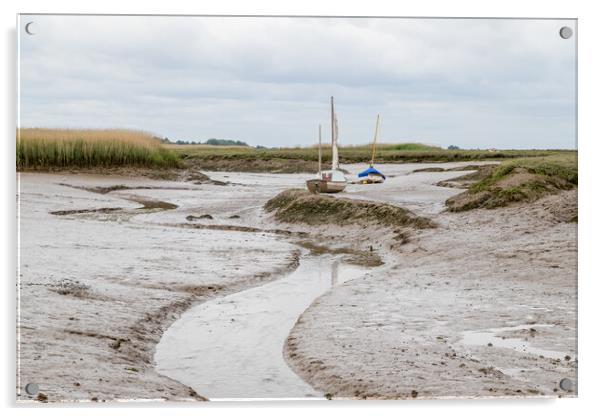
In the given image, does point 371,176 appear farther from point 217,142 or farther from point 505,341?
point 505,341

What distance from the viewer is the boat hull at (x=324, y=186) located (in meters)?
20.3

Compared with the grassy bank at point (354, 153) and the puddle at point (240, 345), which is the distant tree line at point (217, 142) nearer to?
the grassy bank at point (354, 153)

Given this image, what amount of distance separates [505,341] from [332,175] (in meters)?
8.36

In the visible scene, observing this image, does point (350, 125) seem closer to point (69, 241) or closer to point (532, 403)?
point (532, 403)

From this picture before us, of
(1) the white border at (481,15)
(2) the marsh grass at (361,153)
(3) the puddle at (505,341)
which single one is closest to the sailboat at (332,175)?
(2) the marsh grass at (361,153)

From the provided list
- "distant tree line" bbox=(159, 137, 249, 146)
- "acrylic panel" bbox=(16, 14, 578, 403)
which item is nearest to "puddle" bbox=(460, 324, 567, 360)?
"acrylic panel" bbox=(16, 14, 578, 403)

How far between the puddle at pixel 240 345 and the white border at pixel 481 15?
74.9 inches

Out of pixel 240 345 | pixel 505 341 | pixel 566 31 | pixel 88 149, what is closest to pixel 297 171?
pixel 88 149

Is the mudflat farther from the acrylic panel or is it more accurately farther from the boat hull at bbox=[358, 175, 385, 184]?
the boat hull at bbox=[358, 175, 385, 184]

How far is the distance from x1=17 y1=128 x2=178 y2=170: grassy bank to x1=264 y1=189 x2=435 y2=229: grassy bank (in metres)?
5.90

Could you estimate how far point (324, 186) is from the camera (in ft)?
69.3

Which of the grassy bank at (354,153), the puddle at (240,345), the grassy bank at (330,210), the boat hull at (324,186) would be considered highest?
the grassy bank at (354,153)
